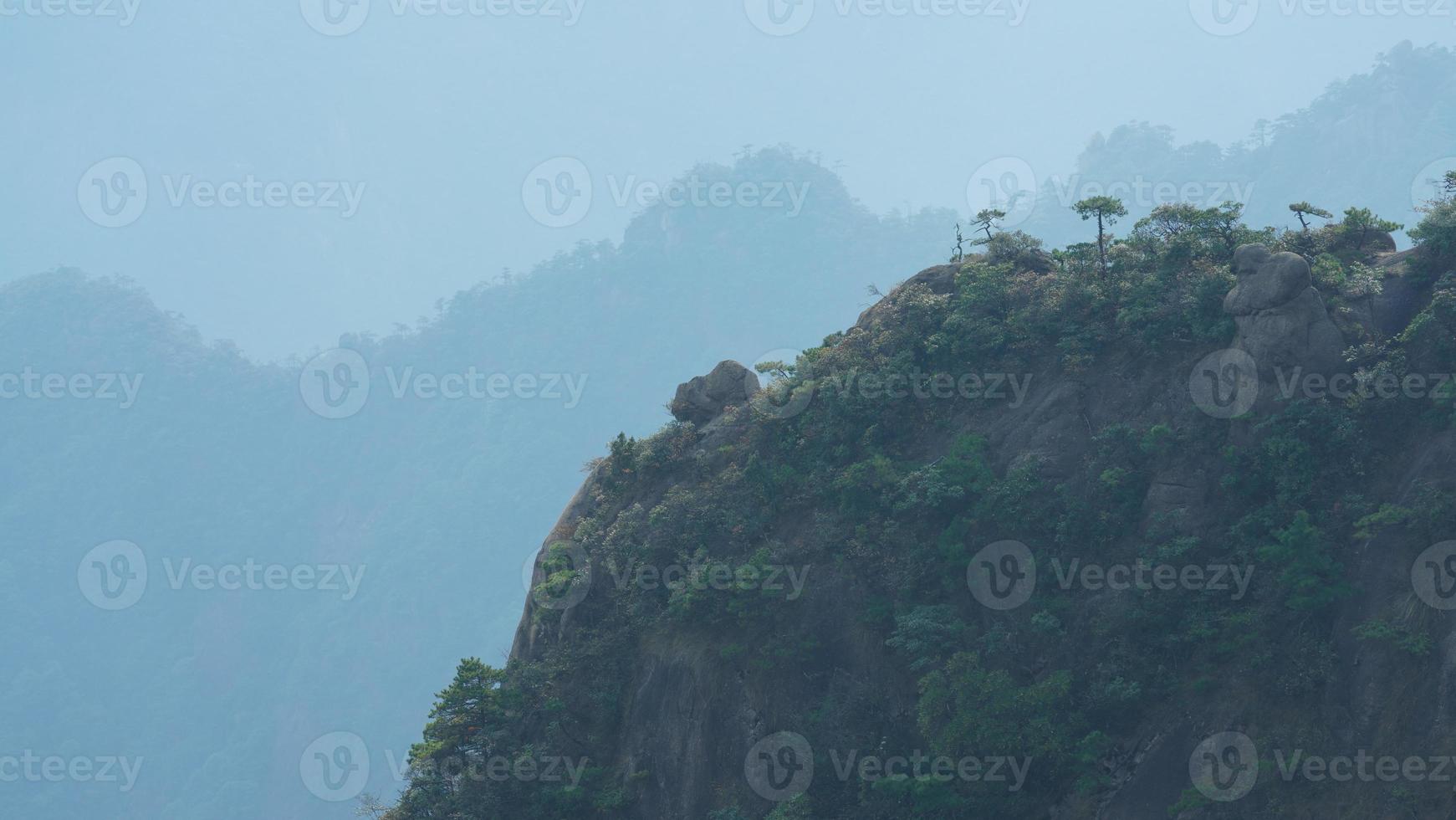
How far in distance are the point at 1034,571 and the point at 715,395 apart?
1019 cm

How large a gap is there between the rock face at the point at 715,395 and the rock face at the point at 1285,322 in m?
12.0

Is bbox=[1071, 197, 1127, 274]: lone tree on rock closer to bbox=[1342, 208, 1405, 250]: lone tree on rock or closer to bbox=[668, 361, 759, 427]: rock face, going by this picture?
bbox=[1342, 208, 1405, 250]: lone tree on rock

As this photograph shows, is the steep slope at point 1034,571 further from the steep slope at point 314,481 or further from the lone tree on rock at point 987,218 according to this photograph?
the steep slope at point 314,481

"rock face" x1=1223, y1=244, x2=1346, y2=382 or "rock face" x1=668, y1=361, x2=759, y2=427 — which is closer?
"rock face" x1=1223, y1=244, x2=1346, y2=382

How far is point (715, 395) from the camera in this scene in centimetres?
3109

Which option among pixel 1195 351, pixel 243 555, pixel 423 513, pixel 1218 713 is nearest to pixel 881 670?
pixel 1218 713

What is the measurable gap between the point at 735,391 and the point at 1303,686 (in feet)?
49.8

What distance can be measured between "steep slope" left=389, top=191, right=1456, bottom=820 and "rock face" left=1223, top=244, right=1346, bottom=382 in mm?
62

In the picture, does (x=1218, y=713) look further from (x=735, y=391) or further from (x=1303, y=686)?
(x=735, y=391)

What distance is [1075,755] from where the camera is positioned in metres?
21.2


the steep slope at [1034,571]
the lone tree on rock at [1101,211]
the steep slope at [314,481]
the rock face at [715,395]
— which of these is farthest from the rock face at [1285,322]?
the steep slope at [314,481]

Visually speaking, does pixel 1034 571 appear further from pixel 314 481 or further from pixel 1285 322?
pixel 314 481

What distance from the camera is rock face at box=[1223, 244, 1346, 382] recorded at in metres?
23.3

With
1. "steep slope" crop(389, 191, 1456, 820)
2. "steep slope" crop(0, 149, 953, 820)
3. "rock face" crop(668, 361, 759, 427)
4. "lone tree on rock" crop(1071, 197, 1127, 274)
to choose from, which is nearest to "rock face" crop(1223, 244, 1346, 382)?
"steep slope" crop(389, 191, 1456, 820)
